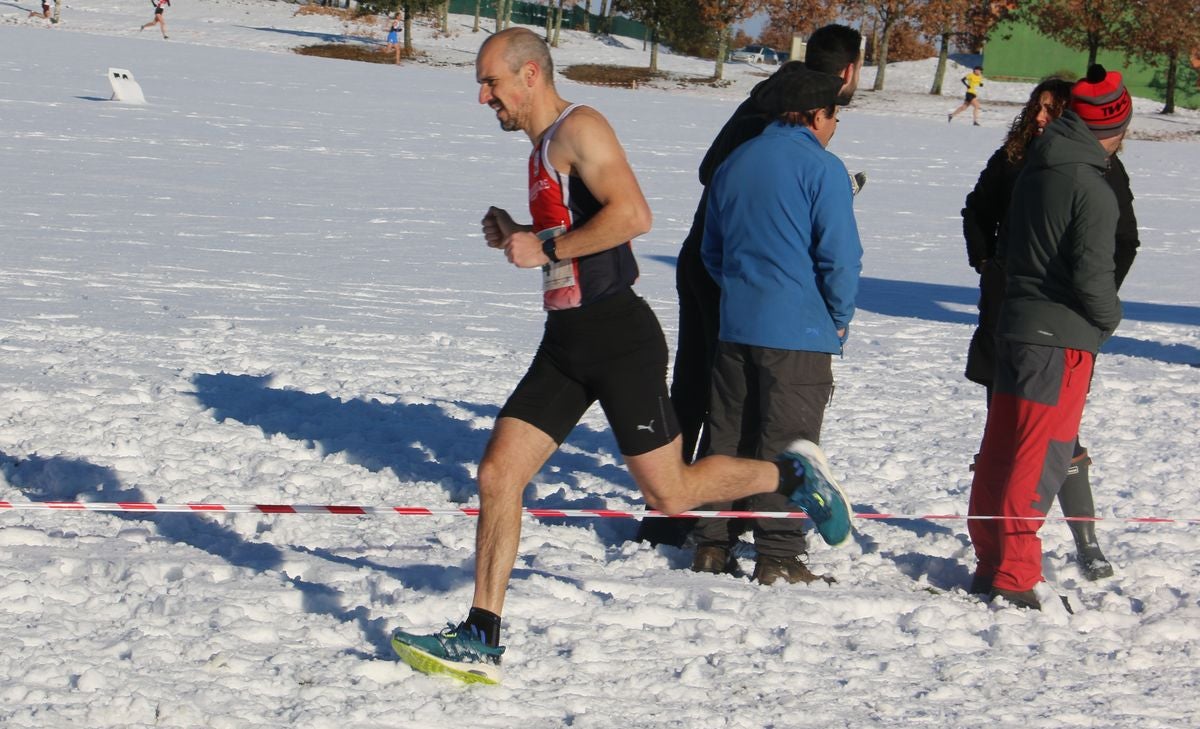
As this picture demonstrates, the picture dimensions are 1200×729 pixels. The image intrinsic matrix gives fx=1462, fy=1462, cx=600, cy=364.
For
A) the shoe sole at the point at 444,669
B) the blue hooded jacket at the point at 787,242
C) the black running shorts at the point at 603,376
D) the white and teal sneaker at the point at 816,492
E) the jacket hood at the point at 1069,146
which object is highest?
the jacket hood at the point at 1069,146

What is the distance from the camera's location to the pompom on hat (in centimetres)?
478

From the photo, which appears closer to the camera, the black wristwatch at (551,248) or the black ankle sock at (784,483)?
the black wristwatch at (551,248)

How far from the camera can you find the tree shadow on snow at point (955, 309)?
33.9ft

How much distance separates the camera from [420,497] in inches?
241

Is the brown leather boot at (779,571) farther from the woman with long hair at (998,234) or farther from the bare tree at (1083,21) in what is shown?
the bare tree at (1083,21)

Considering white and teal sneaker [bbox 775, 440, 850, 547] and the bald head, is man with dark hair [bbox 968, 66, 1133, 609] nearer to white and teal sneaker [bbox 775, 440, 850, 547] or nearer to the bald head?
white and teal sneaker [bbox 775, 440, 850, 547]

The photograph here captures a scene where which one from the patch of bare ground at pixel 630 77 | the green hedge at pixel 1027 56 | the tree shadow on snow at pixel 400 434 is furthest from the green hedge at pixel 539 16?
the tree shadow on snow at pixel 400 434

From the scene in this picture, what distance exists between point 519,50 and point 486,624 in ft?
5.20

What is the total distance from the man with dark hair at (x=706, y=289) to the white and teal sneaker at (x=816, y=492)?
0.52 m

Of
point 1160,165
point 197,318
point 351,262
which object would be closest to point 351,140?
point 351,262

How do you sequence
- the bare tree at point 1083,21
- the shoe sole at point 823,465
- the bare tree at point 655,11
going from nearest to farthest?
1. the shoe sole at point 823,465
2. the bare tree at point 1083,21
3. the bare tree at point 655,11

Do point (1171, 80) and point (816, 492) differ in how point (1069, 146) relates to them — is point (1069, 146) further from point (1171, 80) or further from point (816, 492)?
point (1171, 80)

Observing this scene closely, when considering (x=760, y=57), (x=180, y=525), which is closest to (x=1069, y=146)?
(x=180, y=525)

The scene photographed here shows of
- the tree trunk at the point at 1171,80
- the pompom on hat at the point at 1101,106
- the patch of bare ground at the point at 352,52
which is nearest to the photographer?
the pompom on hat at the point at 1101,106
